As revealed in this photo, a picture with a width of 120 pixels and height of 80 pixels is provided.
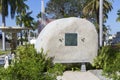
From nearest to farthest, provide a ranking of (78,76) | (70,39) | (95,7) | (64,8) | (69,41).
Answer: (78,76), (69,41), (70,39), (95,7), (64,8)

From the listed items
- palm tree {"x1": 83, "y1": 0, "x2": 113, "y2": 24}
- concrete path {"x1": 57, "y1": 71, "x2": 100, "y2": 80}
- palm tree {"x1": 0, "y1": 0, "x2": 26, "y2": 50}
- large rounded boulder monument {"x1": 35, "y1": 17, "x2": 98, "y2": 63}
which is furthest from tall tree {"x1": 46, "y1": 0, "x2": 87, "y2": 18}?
concrete path {"x1": 57, "y1": 71, "x2": 100, "y2": 80}

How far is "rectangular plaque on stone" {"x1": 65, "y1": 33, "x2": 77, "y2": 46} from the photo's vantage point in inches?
620

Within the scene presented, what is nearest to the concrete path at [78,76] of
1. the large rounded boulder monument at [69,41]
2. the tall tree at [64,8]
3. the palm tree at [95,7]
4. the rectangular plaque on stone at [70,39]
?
the large rounded boulder monument at [69,41]

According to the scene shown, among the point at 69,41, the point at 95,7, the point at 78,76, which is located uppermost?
the point at 95,7

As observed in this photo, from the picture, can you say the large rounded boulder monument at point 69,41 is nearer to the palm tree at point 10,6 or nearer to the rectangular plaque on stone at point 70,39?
the rectangular plaque on stone at point 70,39

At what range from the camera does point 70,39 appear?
1591cm

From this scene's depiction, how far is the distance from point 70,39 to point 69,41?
16cm

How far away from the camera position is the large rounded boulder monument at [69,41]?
50.8 ft

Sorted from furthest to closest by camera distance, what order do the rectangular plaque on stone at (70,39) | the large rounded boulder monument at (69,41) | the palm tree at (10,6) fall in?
the palm tree at (10,6)
the rectangular plaque on stone at (70,39)
the large rounded boulder monument at (69,41)

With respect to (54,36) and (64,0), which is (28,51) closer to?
(54,36)

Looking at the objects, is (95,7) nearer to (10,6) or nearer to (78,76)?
(10,6)

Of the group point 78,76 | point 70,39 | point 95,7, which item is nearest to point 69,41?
point 70,39

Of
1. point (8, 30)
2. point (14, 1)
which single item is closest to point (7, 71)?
point (8, 30)

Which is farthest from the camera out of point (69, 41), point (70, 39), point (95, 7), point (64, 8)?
point (64, 8)
